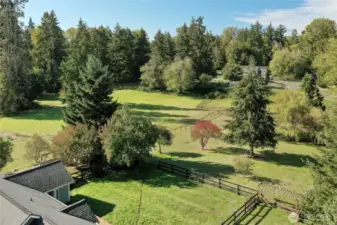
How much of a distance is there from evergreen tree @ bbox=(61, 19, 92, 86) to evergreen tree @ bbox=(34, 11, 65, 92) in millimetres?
8864

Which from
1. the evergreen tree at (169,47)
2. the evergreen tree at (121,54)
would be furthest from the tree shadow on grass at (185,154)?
the evergreen tree at (121,54)

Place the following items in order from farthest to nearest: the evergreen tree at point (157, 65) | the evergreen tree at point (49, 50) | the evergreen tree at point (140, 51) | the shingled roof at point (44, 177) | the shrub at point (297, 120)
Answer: the evergreen tree at point (140, 51), the evergreen tree at point (49, 50), the evergreen tree at point (157, 65), the shrub at point (297, 120), the shingled roof at point (44, 177)

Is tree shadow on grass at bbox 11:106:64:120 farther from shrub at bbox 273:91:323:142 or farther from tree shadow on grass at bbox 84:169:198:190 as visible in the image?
shrub at bbox 273:91:323:142

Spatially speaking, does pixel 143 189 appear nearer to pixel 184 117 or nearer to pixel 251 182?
pixel 251 182

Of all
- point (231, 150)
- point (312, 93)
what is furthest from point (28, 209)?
point (312, 93)

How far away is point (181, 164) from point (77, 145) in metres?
9.61

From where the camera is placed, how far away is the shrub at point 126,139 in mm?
23125

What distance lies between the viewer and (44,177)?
63.2ft

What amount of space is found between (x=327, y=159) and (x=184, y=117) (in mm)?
32081

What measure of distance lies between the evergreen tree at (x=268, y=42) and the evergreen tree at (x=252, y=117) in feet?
208

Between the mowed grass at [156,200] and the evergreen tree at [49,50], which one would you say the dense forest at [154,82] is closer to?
the evergreen tree at [49,50]

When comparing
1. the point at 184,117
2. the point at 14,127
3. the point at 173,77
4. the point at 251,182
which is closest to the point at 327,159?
the point at 251,182

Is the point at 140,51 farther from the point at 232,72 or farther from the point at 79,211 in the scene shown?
the point at 79,211

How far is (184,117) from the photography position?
45.6 m
